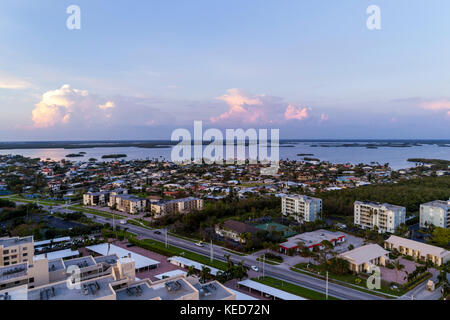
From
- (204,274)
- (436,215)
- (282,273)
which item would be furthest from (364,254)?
(436,215)

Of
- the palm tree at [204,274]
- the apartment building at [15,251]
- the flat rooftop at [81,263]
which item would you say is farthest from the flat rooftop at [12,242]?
the palm tree at [204,274]

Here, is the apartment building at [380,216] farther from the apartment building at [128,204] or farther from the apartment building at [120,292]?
the apartment building at [128,204]

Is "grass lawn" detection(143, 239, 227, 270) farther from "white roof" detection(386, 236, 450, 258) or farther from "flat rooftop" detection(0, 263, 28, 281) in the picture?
"white roof" detection(386, 236, 450, 258)

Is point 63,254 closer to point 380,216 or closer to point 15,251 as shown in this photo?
point 15,251

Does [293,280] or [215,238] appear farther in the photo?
[215,238]

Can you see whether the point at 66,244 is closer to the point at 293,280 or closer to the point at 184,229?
the point at 184,229
